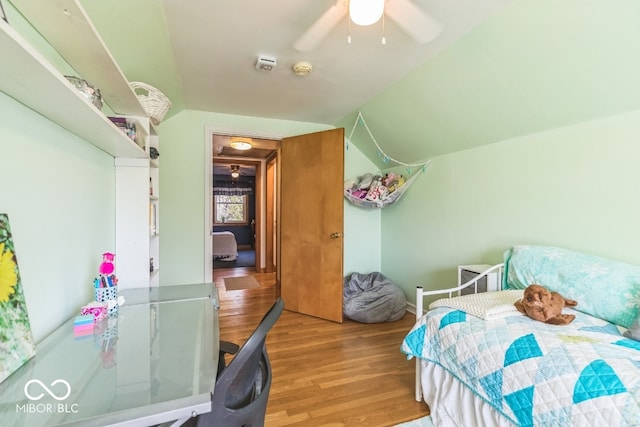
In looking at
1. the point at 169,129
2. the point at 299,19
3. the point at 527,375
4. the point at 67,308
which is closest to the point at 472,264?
the point at 527,375

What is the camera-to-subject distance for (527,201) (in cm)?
214

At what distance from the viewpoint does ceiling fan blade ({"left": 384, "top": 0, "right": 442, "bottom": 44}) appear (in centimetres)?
131

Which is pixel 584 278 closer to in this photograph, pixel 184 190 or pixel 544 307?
pixel 544 307

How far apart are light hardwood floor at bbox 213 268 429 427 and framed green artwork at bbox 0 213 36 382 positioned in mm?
1172

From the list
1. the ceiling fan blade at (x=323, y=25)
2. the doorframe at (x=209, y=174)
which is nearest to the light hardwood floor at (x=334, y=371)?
the doorframe at (x=209, y=174)

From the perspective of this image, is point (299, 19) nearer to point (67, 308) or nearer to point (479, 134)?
point (479, 134)

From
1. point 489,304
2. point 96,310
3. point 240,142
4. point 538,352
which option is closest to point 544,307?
point 489,304

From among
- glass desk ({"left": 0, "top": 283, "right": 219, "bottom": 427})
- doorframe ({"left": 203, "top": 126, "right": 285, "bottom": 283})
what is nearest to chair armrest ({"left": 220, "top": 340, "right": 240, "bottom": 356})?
glass desk ({"left": 0, "top": 283, "right": 219, "bottom": 427})

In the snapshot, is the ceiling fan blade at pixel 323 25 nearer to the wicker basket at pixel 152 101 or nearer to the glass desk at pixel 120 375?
the wicker basket at pixel 152 101

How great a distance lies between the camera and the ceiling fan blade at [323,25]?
4.44 feet

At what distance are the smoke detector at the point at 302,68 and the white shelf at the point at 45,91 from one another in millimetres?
1304

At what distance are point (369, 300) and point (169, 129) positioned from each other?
2.79m

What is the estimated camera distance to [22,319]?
0.93 m

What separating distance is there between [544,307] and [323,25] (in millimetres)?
1752
